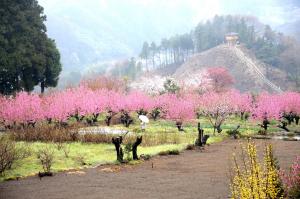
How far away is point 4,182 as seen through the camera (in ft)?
59.4

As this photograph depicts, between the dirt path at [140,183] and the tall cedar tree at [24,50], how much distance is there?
27197 millimetres

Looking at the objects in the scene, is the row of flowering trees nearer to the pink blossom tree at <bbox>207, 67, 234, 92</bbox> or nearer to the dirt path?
the dirt path

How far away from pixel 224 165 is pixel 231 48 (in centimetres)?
10128

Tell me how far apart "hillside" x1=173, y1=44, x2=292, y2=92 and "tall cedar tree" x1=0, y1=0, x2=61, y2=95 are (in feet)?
173

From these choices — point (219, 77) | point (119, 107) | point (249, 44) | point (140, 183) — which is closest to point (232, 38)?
point (249, 44)

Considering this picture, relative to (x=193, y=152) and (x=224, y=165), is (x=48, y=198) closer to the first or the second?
(x=224, y=165)

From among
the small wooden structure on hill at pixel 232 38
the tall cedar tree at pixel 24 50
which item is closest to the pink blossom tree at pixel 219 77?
the tall cedar tree at pixel 24 50

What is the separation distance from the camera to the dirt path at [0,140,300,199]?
1509cm

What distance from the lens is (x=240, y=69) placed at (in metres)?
110

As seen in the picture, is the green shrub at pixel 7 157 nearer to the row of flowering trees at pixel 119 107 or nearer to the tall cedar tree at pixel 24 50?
the row of flowering trees at pixel 119 107

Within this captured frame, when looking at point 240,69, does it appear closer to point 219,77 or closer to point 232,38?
point 232,38

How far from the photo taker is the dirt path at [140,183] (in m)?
15.1

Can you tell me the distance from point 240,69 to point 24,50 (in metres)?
74.6

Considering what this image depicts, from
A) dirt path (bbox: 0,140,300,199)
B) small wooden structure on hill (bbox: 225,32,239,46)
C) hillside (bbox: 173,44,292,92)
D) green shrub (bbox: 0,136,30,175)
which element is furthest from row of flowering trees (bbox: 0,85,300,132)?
small wooden structure on hill (bbox: 225,32,239,46)
